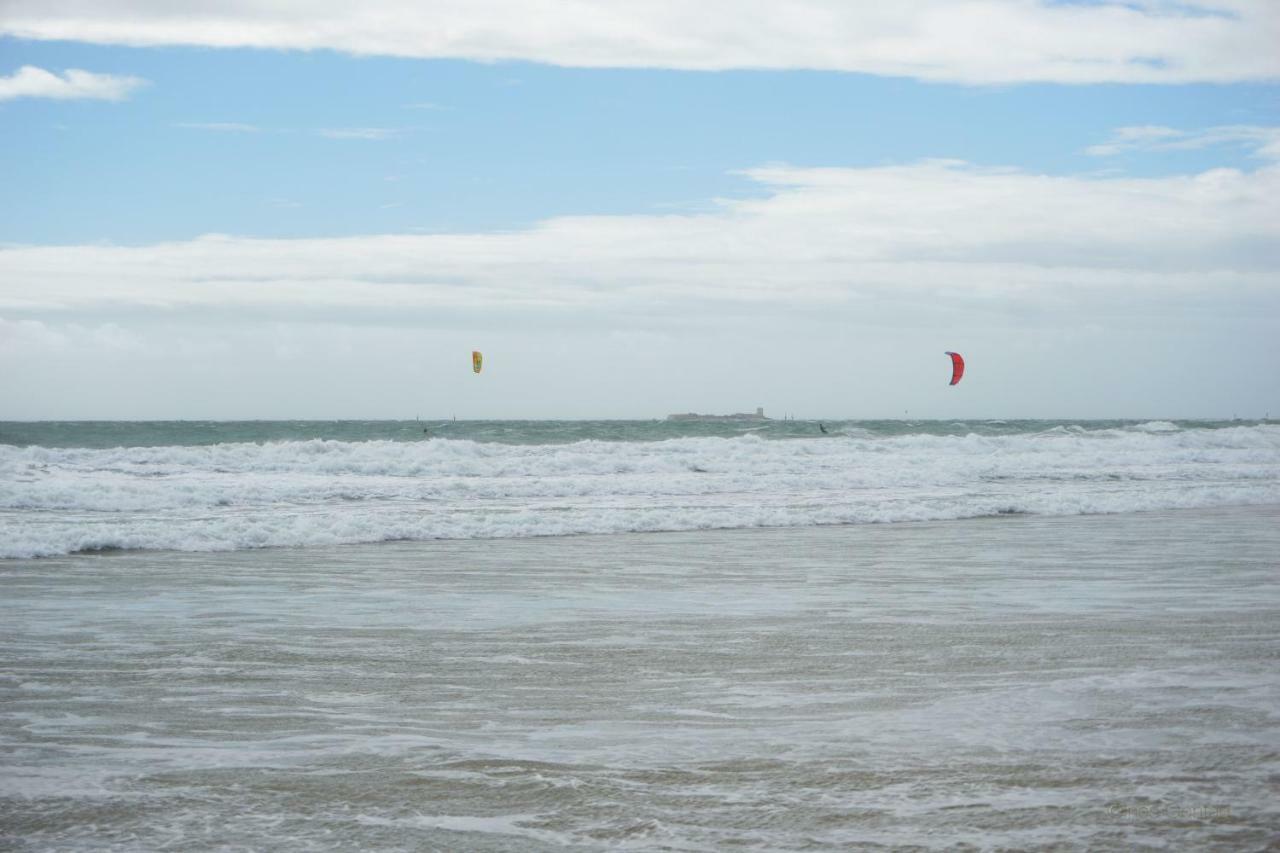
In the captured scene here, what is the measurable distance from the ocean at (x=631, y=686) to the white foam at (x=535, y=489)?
286 mm

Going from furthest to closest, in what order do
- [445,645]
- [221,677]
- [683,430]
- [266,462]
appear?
1. [683,430]
2. [266,462]
3. [445,645]
4. [221,677]

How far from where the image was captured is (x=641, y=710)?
224 inches

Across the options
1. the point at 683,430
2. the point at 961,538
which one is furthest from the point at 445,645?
the point at 683,430

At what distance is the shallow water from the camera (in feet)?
13.4

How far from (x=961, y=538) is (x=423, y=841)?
11972 mm

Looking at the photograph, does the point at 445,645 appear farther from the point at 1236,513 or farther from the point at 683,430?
the point at 683,430

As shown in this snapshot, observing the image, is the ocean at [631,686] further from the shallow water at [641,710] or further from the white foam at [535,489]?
the white foam at [535,489]

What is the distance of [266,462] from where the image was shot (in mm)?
30812

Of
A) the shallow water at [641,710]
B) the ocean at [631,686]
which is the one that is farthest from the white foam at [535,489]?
the shallow water at [641,710]

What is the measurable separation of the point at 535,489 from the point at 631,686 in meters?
16.6

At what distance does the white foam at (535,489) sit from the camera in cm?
1562

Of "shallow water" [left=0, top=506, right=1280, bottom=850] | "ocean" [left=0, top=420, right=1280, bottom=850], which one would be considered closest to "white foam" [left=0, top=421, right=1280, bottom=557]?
"ocean" [left=0, top=420, right=1280, bottom=850]

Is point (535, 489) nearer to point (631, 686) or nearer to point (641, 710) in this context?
point (631, 686)

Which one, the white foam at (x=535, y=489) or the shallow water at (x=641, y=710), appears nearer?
→ the shallow water at (x=641, y=710)
